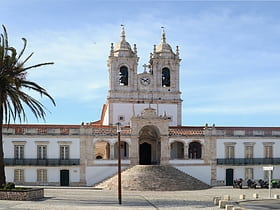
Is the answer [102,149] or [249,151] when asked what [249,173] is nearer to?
[249,151]

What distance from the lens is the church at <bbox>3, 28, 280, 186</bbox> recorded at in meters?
42.6

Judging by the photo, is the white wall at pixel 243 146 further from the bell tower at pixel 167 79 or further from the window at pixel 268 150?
the bell tower at pixel 167 79

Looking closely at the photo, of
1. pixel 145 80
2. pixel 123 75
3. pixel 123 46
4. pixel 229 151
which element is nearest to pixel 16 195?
pixel 229 151

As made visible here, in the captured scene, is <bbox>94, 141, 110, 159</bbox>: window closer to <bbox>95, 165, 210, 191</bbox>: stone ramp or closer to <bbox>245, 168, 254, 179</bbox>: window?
<bbox>95, 165, 210, 191</bbox>: stone ramp

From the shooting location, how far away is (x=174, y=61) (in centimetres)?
5109

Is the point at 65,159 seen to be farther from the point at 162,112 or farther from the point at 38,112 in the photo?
the point at 38,112

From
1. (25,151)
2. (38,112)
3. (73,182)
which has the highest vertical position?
(38,112)

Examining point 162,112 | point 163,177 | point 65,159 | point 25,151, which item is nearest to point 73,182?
point 65,159

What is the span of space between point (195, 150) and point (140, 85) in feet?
26.7

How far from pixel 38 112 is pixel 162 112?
2298 cm

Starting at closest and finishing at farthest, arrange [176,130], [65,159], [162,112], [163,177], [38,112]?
[38,112]
[163,177]
[65,159]
[176,130]
[162,112]

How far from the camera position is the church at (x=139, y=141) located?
42.6 metres

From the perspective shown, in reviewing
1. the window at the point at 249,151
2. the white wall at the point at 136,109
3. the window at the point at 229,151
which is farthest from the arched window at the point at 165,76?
the window at the point at 249,151

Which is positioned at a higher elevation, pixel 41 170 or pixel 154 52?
pixel 154 52
